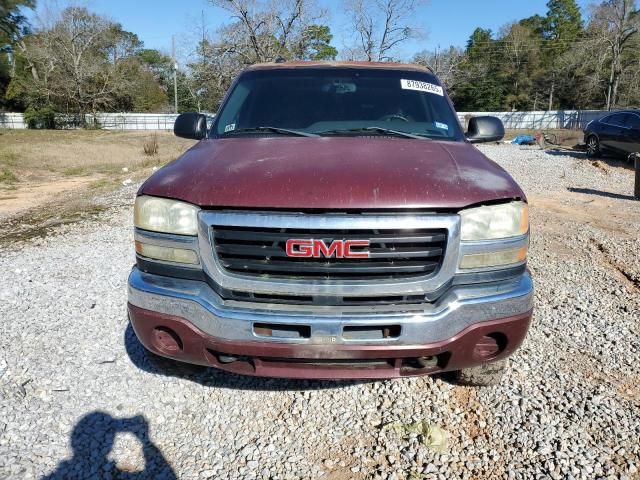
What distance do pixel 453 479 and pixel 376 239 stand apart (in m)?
1.18

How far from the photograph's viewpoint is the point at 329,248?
2.22 m

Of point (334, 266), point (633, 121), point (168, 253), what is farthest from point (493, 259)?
point (633, 121)

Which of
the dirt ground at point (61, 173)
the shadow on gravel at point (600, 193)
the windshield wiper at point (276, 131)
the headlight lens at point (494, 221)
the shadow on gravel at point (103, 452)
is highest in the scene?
the windshield wiper at point (276, 131)

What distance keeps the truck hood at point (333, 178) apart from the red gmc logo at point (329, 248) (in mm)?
157

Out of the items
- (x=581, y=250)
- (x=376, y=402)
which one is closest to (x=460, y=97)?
(x=581, y=250)

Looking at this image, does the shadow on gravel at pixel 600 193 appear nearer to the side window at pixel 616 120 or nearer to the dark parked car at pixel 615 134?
the dark parked car at pixel 615 134

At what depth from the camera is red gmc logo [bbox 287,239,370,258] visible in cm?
221

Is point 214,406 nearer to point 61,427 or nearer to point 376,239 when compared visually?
point 61,427

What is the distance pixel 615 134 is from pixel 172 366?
16.1 m

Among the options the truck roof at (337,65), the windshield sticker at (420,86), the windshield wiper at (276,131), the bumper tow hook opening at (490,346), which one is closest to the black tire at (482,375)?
the bumper tow hook opening at (490,346)

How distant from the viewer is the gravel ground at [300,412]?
240 centimetres

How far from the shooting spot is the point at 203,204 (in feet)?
7.52

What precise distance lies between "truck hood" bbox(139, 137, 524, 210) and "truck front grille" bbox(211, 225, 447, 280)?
125mm

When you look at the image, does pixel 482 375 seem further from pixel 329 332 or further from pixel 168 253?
pixel 168 253
